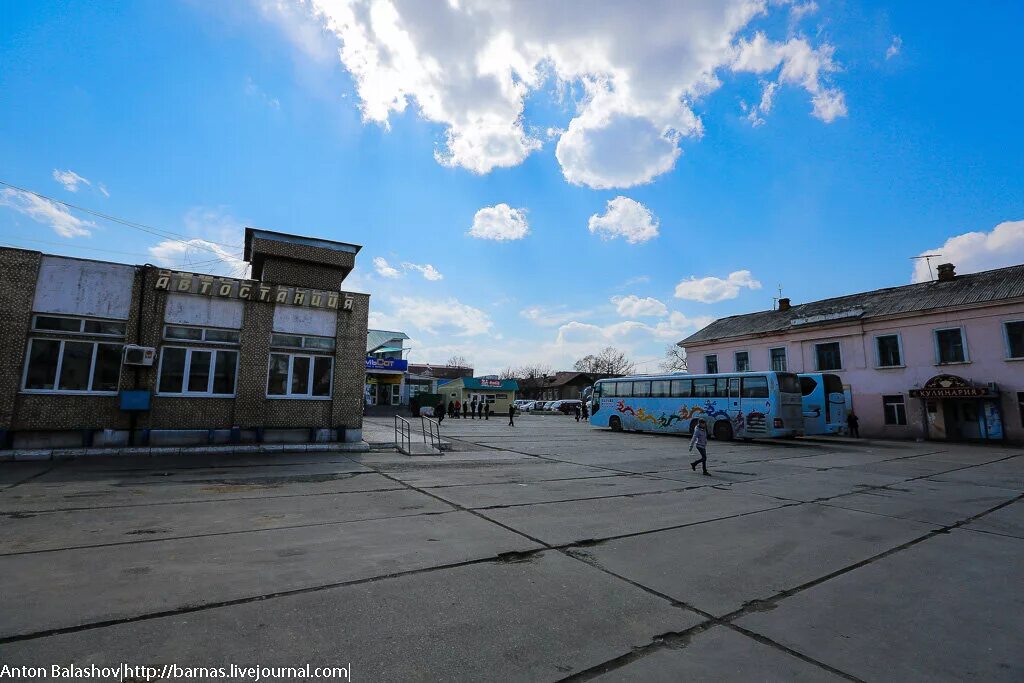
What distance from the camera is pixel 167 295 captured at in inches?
580

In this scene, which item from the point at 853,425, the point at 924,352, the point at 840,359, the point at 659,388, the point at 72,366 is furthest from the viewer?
the point at 840,359

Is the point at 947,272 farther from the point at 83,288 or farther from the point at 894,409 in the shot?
the point at 83,288

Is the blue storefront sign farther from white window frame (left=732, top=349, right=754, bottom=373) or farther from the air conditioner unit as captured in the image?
the air conditioner unit

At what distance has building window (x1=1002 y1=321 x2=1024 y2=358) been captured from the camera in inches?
933

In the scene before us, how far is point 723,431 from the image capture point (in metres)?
23.9

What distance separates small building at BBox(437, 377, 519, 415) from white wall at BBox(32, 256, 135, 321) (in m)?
36.5

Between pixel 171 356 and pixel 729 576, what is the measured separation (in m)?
16.1

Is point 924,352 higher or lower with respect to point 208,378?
higher

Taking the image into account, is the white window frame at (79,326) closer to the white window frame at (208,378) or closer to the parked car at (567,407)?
the white window frame at (208,378)

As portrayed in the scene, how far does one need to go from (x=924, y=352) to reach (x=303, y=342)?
32151mm

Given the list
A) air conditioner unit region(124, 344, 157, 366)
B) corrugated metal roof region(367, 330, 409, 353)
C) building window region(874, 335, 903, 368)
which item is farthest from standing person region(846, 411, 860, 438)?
corrugated metal roof region(367, 330, 409, 353)

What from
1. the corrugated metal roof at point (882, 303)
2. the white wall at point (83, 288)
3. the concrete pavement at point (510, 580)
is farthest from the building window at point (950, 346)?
the white wall at point (83, 288)

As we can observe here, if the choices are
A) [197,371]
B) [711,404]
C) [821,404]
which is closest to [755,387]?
[711,404]

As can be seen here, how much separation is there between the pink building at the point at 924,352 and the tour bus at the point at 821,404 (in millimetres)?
4360
